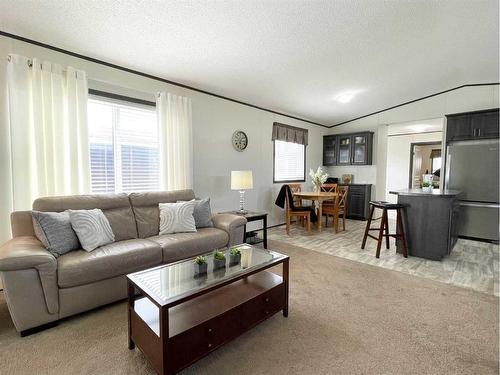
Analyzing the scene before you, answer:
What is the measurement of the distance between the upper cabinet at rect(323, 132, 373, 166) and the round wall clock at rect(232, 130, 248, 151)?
9.44 feet

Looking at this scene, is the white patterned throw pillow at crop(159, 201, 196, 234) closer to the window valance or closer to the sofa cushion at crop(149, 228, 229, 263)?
the sofa cushion at crop(149, 228, 229, 263)

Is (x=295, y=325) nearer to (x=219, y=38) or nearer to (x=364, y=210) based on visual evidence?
(x=219, y=38)

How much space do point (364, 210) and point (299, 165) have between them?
1832 mm

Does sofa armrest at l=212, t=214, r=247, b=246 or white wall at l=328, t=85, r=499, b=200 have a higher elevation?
white wall at l=328, t=85, r=499, b=200

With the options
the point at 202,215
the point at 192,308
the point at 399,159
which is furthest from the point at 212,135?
the point at 399,159

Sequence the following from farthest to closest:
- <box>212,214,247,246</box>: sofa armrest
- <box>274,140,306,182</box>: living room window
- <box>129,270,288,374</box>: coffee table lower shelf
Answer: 1. <box>274,140,306,182</box>: living room window
2. <box>212,214,247,246</box>: sofa armrest
3. <box>129,270,288,374</box>: coffee table lower shelf

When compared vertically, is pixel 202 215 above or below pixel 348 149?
below

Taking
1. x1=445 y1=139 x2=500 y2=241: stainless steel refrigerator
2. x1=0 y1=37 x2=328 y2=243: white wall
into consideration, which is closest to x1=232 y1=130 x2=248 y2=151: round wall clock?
x1=0 y1=37 x2=328 y2=243: white wall

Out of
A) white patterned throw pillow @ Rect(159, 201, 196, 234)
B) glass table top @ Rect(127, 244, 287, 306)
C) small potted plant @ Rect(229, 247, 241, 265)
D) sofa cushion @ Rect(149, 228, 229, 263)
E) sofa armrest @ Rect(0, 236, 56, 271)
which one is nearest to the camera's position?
glass table top @ Rect(127, 244, 287, 306)

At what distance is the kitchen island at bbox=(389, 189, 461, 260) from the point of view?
10.4 feet

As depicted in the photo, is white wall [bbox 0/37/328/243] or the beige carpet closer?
the beige carpet

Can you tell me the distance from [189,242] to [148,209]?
2.47ft

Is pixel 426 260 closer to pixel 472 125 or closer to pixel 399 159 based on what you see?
pixel 472 125

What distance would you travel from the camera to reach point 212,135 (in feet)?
13.4
